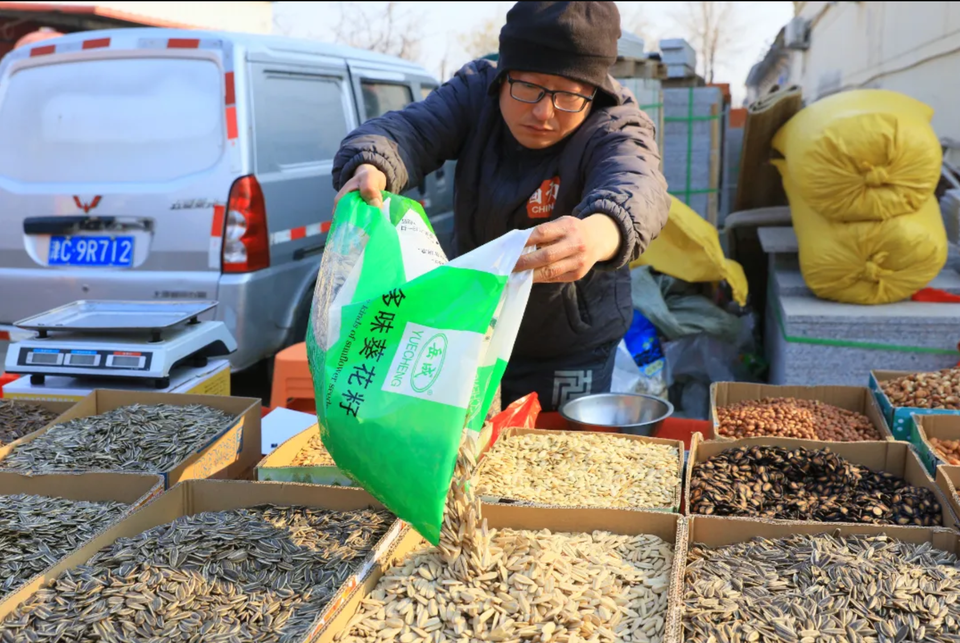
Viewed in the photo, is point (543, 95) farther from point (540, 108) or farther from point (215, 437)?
point (215, 437)

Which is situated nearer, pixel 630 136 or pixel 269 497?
pixel 269 497

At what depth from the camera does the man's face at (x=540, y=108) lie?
8.10ft

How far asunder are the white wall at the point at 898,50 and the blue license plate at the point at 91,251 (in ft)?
20.3

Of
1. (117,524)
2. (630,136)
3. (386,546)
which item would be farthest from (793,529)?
(117,524)

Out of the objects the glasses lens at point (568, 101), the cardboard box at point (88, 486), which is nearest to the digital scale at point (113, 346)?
the cardboard box at point (88, 486)

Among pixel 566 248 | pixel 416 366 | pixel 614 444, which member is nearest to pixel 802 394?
pixel 614 444

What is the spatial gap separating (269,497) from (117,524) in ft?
1.30

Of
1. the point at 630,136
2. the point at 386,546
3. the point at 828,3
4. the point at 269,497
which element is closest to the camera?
the point at 386,546

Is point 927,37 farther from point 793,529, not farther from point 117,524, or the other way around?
point 117,524

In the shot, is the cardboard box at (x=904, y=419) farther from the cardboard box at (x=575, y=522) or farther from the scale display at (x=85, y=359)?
the scale display at (x=85, y=359)

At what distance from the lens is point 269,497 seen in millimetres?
2242

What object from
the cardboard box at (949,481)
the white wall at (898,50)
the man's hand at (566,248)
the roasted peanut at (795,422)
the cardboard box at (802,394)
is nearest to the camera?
the man's hand at (566,248)

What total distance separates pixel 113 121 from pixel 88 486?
10.4 ft

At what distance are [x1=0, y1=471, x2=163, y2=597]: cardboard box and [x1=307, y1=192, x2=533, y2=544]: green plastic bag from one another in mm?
708
